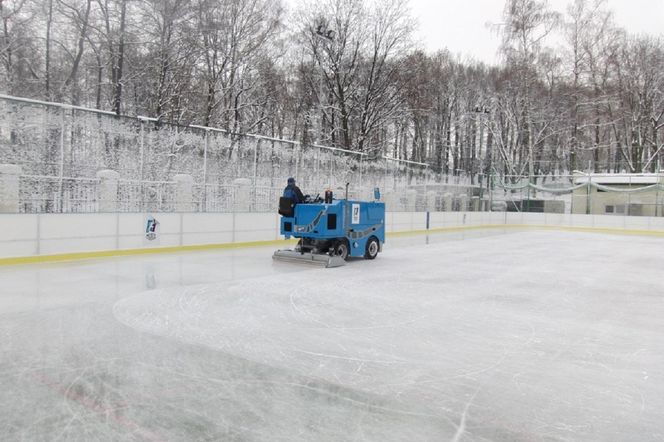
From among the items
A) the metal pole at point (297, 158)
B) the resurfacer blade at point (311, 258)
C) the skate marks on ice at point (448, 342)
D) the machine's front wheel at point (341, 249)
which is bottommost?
the skate marks on ice at point (448, 342)

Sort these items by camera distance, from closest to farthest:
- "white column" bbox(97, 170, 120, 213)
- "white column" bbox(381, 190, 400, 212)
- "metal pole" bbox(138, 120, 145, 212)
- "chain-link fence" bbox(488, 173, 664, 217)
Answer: "white column" bbox(97, 170, 120, 213) → "metal pole" bbox(138, 120, 145, 212) → "white column" bbox(381, 190, 400, 212) → "chain-link fence" bbox(488, 173, 664, 217)

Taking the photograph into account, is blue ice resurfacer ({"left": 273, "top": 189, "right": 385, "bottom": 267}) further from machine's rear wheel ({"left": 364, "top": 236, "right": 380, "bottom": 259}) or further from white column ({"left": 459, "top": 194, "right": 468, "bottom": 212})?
white column ({"left": 459, "top": 194, "right": 468, "bottom": 212})

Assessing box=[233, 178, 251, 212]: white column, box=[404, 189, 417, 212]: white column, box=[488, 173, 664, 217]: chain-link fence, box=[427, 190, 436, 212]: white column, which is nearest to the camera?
box=[233, 178, 251, 212]: white column

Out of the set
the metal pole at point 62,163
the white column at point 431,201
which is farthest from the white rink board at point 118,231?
the white column at point 431,201

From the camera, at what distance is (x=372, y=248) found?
12.6m

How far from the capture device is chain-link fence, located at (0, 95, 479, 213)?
11.2 m

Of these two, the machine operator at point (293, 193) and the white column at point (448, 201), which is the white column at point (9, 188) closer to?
the machine operator at point (293, 193)

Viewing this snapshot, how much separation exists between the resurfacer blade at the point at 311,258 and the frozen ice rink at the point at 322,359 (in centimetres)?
196

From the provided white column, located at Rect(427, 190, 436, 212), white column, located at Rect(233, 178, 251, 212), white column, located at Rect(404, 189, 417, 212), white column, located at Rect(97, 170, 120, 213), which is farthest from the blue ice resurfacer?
white column, located at Rect(427, 190, 436, 212)

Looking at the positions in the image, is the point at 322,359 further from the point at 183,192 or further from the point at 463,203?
the point at 463,203

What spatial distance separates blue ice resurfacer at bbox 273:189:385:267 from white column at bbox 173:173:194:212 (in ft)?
10.9

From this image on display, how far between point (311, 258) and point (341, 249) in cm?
84

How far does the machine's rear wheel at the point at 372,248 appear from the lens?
491 inches

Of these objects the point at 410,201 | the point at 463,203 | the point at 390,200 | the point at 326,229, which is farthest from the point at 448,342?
the point at 463,203
